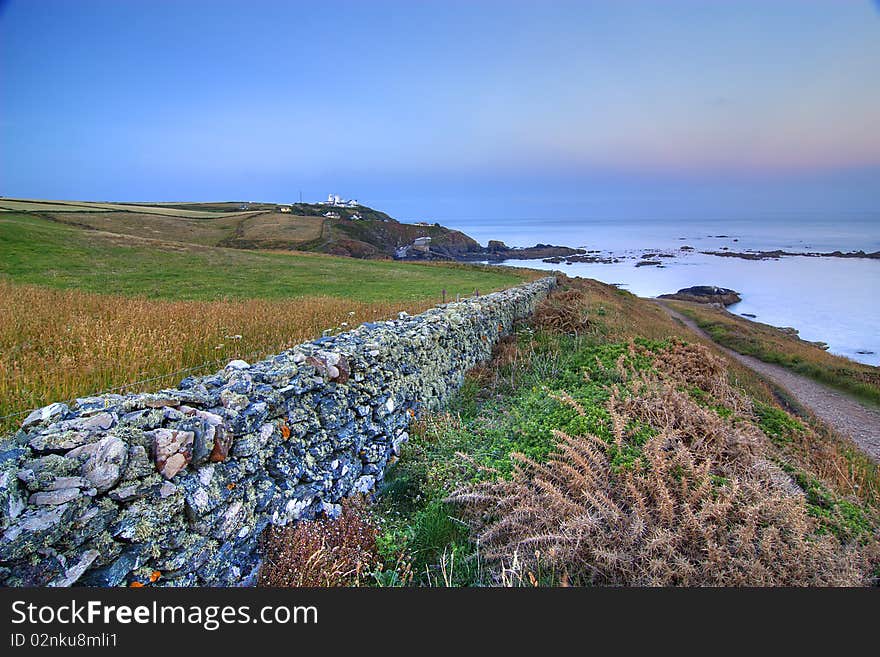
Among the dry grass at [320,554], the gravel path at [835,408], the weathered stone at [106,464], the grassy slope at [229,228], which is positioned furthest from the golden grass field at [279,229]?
the weathered stone at [106,464]

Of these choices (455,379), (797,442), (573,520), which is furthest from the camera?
(455,379)

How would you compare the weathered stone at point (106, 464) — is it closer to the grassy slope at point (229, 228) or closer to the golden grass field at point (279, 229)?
the grassy slope at point (229, 228)

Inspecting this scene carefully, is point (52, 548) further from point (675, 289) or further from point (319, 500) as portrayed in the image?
point (675, 289)

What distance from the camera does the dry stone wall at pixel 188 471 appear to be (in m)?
2.37

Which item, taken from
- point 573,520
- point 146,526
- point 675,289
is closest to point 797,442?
point 573,520

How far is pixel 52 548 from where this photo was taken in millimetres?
2334

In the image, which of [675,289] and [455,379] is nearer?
[455,379]

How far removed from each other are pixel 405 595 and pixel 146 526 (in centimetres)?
169

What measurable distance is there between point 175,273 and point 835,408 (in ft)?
83.3

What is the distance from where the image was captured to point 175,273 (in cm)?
1922

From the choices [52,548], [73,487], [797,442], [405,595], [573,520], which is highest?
[73,487]

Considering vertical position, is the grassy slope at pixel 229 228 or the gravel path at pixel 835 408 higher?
the grassy slope at pixel 229 228

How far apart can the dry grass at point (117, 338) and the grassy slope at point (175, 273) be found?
14.1 feet

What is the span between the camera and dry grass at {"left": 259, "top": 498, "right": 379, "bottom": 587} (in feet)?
10.9
